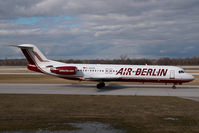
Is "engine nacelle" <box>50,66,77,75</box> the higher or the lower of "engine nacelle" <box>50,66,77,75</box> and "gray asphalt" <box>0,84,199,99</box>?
the higher

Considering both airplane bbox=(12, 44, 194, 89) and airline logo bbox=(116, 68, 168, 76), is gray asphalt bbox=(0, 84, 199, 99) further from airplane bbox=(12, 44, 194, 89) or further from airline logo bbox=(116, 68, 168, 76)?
airline logo bbox=(116, 68, 168, 76)

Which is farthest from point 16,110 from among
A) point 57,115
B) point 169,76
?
point 169,76

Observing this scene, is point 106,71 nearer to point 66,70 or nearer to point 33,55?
point 66,70

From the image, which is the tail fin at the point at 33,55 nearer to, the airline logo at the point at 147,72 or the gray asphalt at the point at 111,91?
the gray asphalt at the point at 111,91

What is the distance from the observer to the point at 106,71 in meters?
26.2

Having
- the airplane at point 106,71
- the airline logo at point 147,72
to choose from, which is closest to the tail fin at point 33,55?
the airplane at point 106,71

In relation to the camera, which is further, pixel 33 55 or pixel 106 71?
pixel 33 55

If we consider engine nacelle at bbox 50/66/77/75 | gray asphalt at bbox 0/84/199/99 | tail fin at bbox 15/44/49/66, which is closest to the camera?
gray asphalt at bbox 0/84/199/99

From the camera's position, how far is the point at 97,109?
14477 millimetres

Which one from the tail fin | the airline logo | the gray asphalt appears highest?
the tail fin

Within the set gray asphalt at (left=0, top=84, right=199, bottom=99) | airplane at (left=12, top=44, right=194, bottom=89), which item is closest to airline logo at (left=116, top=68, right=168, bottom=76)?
airplane at (left=12, top=44, right=194, bottom=89)

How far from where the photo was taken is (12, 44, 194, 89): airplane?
25125 mm

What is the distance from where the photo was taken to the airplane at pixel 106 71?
82.4ft

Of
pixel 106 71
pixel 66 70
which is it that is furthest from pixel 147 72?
pixel 66 70
